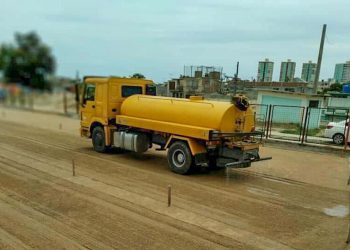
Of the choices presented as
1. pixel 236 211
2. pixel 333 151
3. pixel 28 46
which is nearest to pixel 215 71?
pixel 333 151

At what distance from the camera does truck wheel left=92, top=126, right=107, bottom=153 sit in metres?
14.3

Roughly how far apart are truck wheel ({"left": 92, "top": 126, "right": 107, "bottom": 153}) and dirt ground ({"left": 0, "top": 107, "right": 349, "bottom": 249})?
520mm

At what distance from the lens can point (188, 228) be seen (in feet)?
22.4

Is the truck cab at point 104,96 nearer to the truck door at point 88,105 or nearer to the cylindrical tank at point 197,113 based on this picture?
the truck door at point 88,105

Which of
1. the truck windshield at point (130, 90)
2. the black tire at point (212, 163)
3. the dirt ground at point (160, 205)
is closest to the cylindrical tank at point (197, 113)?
the truck windshield at point (130, 90)

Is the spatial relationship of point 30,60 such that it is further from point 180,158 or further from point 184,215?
point 184,215

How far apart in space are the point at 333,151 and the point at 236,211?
10370mm

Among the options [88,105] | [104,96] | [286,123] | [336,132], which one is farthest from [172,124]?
[286,123]

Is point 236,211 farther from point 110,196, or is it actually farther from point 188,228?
point 110,196

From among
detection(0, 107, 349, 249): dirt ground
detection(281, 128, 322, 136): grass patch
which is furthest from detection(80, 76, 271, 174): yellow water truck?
detection(281, 128, 322, 136): grass patch

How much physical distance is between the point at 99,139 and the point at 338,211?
9.19 metres

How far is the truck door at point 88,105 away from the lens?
14586mm

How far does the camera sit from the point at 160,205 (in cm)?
810

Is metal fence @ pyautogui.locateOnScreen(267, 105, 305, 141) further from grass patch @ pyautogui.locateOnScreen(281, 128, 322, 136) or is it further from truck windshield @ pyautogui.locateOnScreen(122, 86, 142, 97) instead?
truck windshield @ pyautogui.locateOnScreen(122, 86, 142, 97)
